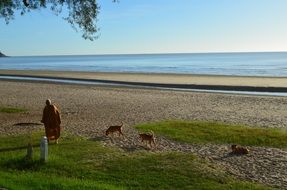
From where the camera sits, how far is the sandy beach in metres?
13.8

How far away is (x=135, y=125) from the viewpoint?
2095 cm

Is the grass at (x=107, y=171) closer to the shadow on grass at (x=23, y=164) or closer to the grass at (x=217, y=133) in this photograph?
the shadow on grass at (x=23, y=164)

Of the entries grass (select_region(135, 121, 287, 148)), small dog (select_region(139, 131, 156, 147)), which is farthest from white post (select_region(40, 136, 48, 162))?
grass (select_region(135, 121, 287, 148))

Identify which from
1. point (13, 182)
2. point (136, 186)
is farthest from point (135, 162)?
point (13, 182)

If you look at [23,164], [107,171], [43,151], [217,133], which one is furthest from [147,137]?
[23,164]

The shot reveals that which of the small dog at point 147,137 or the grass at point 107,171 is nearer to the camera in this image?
the grass at point 107,171

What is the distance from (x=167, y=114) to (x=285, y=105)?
9.26 meters

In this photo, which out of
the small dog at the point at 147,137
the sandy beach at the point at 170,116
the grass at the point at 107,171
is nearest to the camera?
the grass at the point at 107,171

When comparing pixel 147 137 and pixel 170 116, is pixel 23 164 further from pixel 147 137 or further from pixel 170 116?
pixel 170 116

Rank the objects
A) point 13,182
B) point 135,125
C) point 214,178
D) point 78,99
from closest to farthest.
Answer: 1. point 13,182
2. point 214,178
3. point 135,125
4. point 78,99

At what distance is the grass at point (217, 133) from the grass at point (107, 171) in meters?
3.37

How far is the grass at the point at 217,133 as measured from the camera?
1727 cm

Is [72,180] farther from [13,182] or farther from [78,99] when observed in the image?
[78,99]

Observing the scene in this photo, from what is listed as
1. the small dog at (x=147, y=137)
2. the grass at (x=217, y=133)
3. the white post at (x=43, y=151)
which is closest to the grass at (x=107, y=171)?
the white post at (x=43, y=151)
